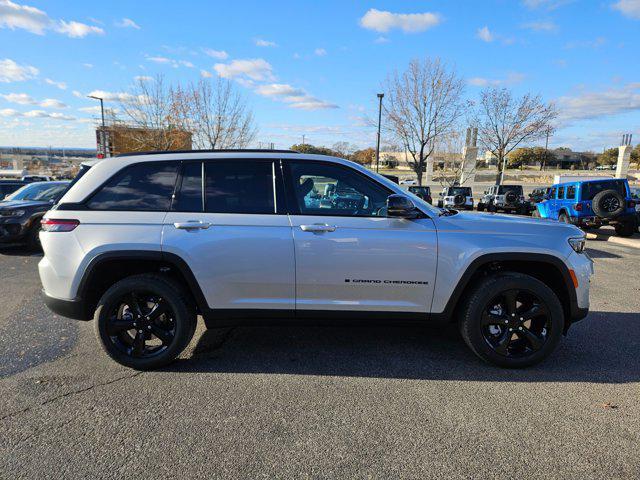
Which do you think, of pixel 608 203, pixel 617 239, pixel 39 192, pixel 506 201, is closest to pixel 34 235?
pixel 39 192

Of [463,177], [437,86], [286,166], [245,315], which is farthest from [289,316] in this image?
[463,177]

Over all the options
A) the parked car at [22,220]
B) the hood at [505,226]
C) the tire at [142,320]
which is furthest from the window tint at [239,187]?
the parked car at [22,220]

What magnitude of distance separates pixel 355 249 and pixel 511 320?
4.96 ft

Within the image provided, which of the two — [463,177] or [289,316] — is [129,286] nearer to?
[289,316]

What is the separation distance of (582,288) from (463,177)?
121 ft

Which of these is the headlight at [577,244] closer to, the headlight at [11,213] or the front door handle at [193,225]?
the front door handle at [193,225]

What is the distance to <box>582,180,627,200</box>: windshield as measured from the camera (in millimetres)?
12898

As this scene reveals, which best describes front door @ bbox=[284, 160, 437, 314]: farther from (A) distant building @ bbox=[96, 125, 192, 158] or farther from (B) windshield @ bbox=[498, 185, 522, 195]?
(B) windshield @ bbox=[498, 185, 522, 195]

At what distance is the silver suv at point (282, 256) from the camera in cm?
343

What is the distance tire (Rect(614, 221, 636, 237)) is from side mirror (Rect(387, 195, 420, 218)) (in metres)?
12.3

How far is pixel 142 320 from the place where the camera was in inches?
140

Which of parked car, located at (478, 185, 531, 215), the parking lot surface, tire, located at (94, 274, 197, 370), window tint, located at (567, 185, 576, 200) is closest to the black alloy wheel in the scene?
the parking lot surface

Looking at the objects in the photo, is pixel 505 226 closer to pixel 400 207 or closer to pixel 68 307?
pixel 400 207

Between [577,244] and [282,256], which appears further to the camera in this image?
[577,244]
